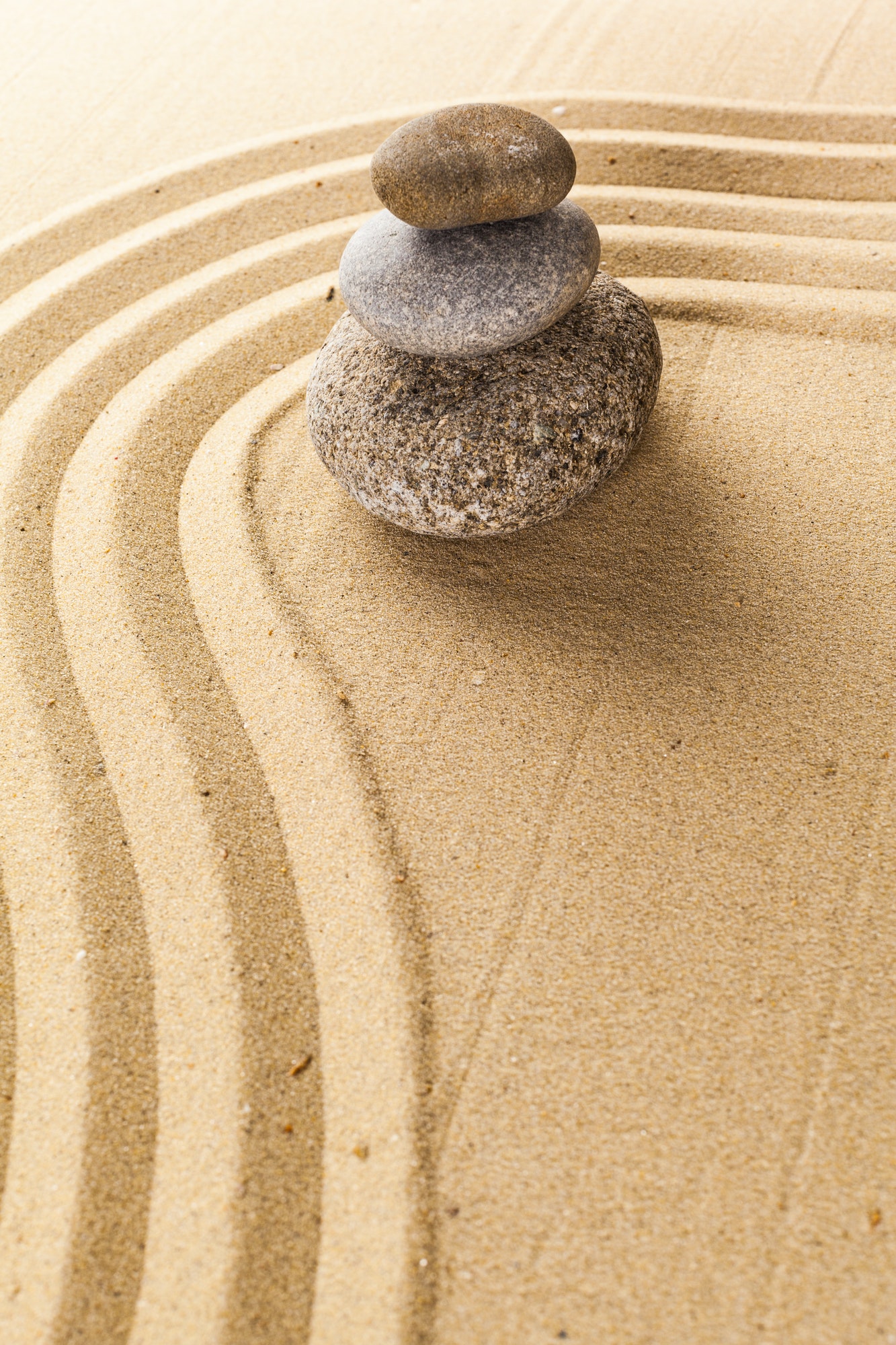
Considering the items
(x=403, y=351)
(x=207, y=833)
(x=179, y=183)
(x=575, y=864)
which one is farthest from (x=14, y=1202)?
(x=179, y=183)

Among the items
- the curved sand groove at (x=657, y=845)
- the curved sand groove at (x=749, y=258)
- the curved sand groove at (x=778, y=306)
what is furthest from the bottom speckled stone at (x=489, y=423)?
the curved sand groove at (x=749, y=258)

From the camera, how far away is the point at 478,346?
265 centimetres

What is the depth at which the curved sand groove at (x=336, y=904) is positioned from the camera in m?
1.75

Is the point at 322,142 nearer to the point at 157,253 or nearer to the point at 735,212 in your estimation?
the point at 157,253

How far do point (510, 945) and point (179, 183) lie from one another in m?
3.99

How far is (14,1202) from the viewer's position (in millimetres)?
1875

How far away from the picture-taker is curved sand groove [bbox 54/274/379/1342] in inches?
71.4

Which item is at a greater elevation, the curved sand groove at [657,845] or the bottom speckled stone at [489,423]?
the bottom speckled stone at [489,423]

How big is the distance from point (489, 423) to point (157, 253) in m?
2.35

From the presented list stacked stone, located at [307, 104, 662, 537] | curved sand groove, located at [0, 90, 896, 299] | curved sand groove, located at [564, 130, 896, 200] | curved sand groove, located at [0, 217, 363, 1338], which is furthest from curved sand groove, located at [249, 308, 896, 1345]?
curved sand groove, located at [0, 90, 896, 299]

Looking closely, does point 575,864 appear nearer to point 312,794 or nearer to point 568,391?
point 312,794

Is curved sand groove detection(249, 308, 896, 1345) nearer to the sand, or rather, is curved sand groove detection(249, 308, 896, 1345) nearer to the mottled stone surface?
the sand

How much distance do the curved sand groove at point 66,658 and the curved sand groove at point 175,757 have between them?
0.05m

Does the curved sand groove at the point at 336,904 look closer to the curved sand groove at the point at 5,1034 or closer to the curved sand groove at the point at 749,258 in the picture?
the curved sand groove at the point at 5,1034
